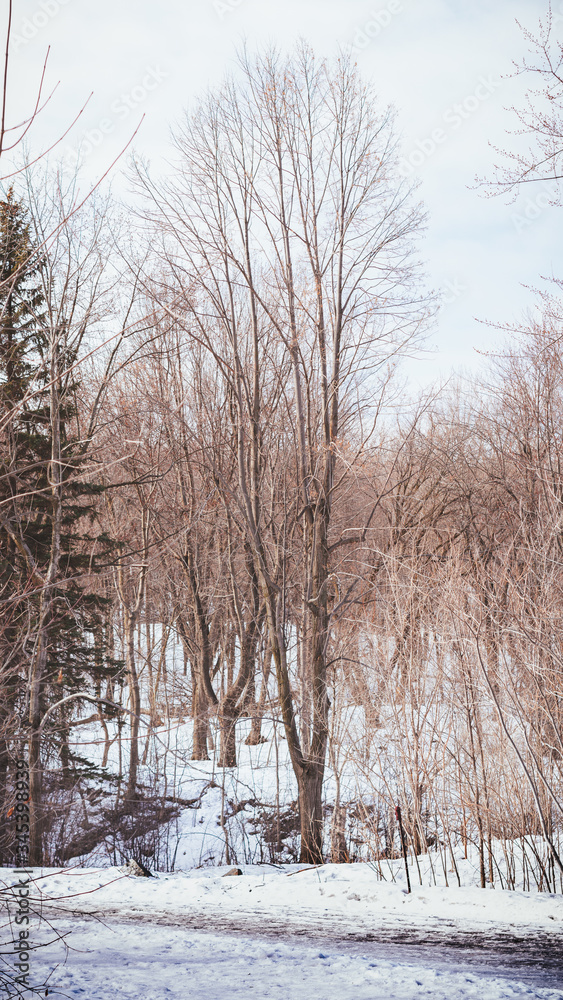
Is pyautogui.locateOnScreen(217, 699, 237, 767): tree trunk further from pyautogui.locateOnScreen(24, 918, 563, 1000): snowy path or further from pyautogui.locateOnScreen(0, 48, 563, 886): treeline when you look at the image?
pyautogui.locateOnScreen(24, 918, 563, 1000): snowy path

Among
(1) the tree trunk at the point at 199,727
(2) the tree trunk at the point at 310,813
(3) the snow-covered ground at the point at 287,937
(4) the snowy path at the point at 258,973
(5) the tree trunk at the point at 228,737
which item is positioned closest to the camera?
(4) the snowy path at the point at 258,973

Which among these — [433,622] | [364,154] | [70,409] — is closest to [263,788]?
[433,622]

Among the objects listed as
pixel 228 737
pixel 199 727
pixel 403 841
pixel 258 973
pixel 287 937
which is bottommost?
pixel 287 937

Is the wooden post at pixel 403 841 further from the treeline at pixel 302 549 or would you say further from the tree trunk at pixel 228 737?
the tree trunk at pixel 228 737

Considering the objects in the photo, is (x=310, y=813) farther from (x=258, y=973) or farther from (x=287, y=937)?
(x=258, y=973)

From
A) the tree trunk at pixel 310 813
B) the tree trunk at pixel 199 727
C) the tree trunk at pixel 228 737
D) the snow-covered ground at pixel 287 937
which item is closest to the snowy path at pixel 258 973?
the snow-covered ground at pixel 287 937

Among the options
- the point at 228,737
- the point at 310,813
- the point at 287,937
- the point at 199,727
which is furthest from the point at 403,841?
the point at 199,727

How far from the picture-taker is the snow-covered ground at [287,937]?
3.89 m

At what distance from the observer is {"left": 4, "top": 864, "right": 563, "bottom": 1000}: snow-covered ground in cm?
389

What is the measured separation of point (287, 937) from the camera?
5.20 meters

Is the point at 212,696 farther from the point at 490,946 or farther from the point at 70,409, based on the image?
the point at 490,946

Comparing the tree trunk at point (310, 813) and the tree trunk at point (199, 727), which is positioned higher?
the tree trunk at point (199, 727)

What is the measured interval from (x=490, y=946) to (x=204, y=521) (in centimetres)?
1301

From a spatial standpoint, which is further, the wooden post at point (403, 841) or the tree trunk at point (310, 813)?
the tree trunk at point (310, 813)
